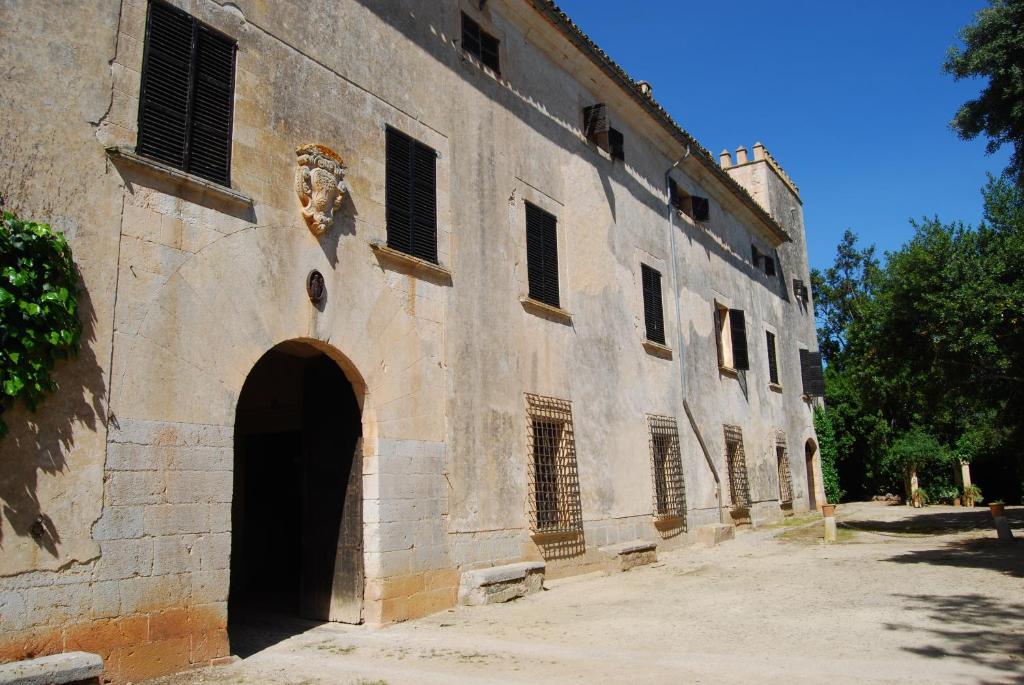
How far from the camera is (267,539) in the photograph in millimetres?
10797

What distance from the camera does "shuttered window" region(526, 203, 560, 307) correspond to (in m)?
11.8

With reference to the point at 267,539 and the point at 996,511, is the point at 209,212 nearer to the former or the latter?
the point at 267,539

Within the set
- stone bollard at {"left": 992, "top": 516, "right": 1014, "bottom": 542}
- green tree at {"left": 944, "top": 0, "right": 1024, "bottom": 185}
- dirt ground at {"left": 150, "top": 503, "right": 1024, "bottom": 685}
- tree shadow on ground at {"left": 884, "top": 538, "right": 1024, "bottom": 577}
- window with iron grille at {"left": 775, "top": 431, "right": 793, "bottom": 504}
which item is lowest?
dirt ground at {"left": 150, "top": 503, "right": 1024, "bottom": 685}

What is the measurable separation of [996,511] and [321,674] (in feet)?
42.7

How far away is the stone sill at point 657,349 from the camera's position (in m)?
14.8

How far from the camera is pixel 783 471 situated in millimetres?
22172

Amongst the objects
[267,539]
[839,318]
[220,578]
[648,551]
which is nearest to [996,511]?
[648,551]

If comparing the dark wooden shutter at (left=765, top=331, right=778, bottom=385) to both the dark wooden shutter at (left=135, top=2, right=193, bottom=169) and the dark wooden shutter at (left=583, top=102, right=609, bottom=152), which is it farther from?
the dark wooden shutter at (left=135, top=2, right=193, bottom=169)

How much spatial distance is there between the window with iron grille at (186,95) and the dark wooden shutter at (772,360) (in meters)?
18.3

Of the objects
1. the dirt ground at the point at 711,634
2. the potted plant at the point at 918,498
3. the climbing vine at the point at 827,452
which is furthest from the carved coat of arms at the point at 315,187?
the potted plant at the point at 918,498

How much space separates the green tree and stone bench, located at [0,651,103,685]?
11402 mm

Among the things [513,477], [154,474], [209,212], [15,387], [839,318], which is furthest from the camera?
[839,318]

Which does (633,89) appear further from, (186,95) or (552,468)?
(186,95)

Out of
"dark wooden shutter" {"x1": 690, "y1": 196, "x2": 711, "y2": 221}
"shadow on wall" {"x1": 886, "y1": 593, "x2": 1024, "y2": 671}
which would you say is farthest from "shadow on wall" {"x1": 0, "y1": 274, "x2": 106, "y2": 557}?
"dark wooden shutter" {"x1": 690, "y1": 196, "x2": 711, "y2": 221}
